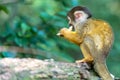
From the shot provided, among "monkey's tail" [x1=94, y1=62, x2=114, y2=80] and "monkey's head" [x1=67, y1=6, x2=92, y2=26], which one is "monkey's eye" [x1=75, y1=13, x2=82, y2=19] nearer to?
"monkey's head" [x1=67, y1=6, x2=92, y2=26]

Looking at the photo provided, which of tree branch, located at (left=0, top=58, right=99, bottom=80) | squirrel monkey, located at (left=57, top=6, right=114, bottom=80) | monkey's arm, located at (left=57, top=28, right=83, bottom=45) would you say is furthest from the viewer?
monkey's arm, located at (left=57, top=28, right=83, bottom=45)

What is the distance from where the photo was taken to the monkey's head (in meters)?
4.84

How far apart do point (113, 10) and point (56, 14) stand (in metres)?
7.78

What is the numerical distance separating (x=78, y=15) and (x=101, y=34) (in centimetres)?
47

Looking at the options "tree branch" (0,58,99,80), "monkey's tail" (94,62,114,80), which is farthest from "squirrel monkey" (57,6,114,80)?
"tree branch" (0,58,99,80)

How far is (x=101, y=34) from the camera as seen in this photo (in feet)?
14.7

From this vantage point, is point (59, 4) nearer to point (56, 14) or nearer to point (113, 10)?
point (56, 14)

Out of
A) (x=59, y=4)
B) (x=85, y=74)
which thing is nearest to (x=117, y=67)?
(x=59, y=4)

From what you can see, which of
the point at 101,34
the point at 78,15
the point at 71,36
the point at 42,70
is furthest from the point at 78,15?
the point at 42,70

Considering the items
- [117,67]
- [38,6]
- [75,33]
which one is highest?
[75,33]

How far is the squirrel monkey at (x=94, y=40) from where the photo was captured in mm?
4410

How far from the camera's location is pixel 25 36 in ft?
20.5

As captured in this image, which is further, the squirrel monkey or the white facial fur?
the white facial fur

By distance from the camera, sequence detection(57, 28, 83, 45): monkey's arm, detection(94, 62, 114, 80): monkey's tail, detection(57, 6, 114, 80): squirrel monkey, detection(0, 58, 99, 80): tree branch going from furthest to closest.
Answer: detection(57, 28, 83, 45): monkey's arm, detection(57, 6, 114, 80): squirrel monkey, detection(94, 62, 114, 80): monkey's tail, detection(0, 58, 99, 80): tree branch
